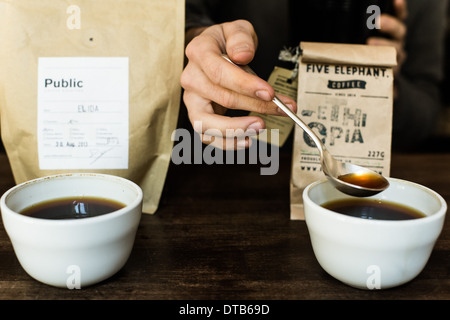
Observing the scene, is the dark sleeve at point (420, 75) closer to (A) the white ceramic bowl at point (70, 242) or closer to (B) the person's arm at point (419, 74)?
(B) the person's arm at point (419, 74)

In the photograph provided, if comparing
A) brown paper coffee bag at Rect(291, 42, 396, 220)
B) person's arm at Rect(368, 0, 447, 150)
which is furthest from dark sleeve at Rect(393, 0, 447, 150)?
brown paper coffee bag at Rect(291, 42, 396, 220)

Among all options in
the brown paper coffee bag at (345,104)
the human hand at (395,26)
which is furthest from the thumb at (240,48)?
the human hand at (395,26)

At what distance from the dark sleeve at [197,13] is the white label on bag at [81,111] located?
0.39 meters

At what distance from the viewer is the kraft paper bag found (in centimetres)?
87

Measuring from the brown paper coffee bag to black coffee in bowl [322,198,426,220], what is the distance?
15 centimetres

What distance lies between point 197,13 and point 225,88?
0.62 m

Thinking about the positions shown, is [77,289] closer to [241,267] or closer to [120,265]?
[120,265]

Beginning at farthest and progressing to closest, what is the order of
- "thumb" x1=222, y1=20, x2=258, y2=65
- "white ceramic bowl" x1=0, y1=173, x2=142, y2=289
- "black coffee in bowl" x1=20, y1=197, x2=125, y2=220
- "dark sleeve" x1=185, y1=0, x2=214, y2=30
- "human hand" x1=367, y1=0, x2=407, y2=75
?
"human hand" x1=367, y1=0, x2=407, y2=75 → "dark sleeve" x1=185, y1=0, x2=214, y2=30 → "thumb" x1=222, y1=20, x2=258, y2=65 → "black coffee in bowl" x1=20, y1=197, x2=125, y2=220 → "white ceramic bowl" x1=0, y1=173, x2=142, y2=289

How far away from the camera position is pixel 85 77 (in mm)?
883

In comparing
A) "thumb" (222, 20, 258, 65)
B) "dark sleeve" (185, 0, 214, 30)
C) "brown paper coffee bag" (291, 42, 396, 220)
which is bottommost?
"brown paper coffee bag" (291, 42, 396, 220)

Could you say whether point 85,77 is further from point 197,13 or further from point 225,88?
point 197,13

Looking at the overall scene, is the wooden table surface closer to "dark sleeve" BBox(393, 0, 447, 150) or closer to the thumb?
the thumb

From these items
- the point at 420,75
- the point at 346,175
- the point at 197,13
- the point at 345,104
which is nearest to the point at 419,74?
the point at 420,75
